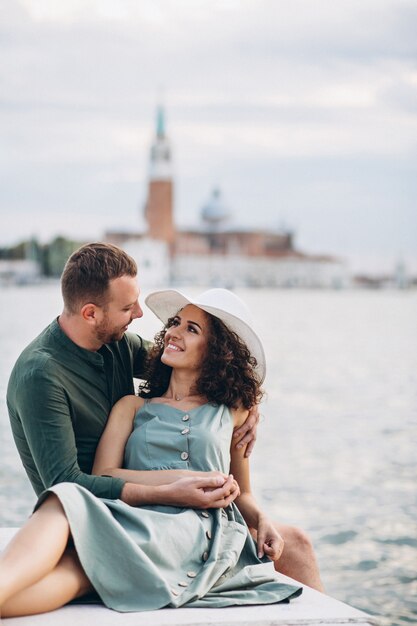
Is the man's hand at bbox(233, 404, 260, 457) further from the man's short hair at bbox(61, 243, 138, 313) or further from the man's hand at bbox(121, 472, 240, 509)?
the man's short hair at bbox(61, 243, 138, 313)

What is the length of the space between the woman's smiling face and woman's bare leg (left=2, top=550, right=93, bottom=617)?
0.43m

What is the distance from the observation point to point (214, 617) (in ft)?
5.16

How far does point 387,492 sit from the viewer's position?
18.3 ft

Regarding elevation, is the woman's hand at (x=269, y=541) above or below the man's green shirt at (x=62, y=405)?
below

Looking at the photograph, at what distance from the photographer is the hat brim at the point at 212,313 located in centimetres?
192

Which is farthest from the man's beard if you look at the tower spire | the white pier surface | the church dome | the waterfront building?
the tower spire

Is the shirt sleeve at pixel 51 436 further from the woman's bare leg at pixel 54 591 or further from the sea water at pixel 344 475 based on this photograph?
the sea water at pixel 344 475

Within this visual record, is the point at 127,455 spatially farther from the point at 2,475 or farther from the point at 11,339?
the point at 11,339

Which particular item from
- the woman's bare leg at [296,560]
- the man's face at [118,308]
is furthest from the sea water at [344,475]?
the man's face at [118,308]

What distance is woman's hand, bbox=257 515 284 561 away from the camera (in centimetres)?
184

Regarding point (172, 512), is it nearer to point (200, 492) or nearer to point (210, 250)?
point (200, 492)

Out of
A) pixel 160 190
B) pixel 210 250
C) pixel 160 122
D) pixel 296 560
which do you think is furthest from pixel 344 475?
pixel 160 122

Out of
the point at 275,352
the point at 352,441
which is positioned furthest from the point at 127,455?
the point at 275,352

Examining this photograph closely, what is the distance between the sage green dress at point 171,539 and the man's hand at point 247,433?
5 cm
